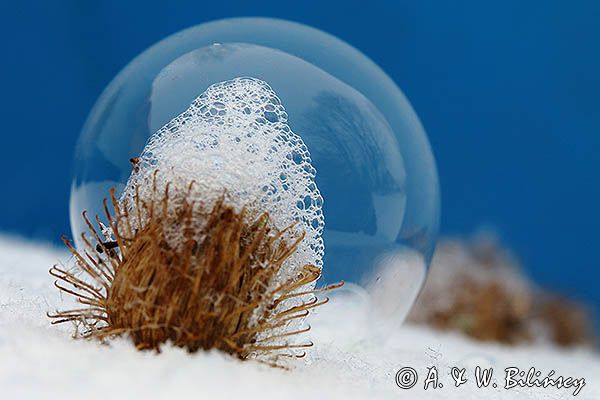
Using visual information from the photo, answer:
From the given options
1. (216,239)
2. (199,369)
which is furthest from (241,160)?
(199,369)

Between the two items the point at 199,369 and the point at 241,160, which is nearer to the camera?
Result: the point at 199,369

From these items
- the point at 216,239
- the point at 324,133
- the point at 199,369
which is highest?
the point at 324,133

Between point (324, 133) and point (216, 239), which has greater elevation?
point (324, 133)

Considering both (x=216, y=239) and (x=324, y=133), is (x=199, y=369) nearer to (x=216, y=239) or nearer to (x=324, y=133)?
(x=216, y=239)

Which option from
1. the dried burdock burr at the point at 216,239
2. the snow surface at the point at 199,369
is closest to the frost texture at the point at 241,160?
the dried burdock burr at the point at 216,239

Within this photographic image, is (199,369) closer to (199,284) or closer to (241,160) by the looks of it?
(199,284)

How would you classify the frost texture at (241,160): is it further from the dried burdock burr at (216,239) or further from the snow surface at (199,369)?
the snow surface at (199,369)
